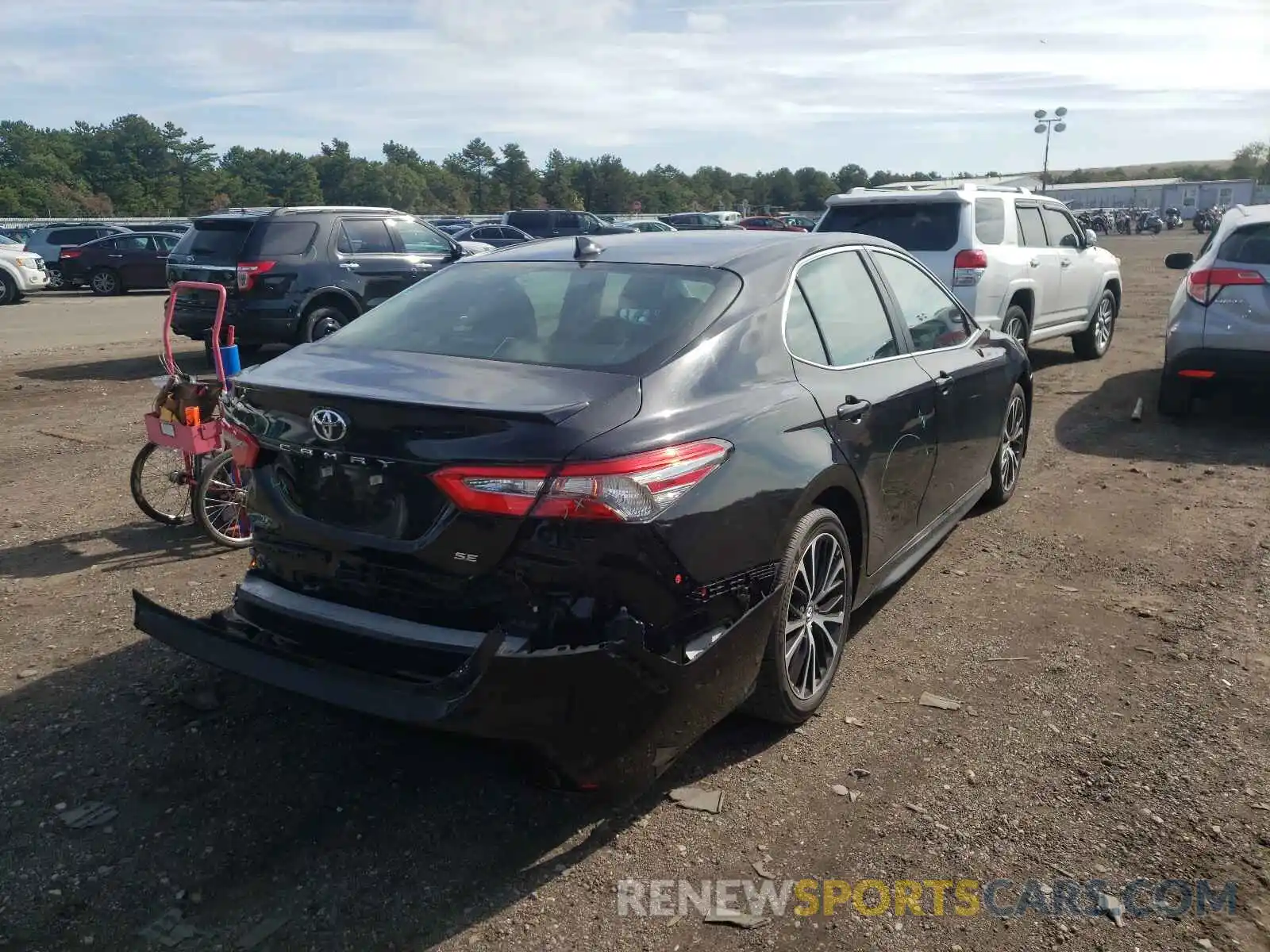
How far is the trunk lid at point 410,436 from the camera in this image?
9.43ft

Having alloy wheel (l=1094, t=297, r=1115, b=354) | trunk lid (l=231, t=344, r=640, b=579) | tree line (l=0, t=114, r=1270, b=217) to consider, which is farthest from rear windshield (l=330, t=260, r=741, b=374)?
tree line (l=0, t=114, r=1270, b=217)

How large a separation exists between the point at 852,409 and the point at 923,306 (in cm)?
143

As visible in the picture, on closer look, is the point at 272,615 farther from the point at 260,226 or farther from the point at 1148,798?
the point at 260,226

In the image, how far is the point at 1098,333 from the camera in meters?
12.5

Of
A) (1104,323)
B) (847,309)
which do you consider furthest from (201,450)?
(1104,323)

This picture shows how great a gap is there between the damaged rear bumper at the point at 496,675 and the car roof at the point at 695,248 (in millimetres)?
1431

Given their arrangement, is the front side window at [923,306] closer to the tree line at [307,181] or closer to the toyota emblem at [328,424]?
the toyota emblem at [328,424]

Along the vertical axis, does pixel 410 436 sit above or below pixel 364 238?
below

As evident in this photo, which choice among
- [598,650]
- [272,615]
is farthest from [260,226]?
[598,650]

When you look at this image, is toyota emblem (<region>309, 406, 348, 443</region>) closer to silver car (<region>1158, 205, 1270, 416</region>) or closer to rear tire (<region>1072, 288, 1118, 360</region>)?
silver car (<region>1158, 205, 1270, 416</region>)

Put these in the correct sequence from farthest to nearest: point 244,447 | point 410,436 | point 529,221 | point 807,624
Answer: point 529,221, point 807,624, point 244,447, point 410,436

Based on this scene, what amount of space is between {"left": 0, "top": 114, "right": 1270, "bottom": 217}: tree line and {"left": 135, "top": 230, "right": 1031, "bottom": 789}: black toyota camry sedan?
47.4 meters

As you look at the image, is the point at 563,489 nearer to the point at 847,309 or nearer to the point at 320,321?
the point at 847,309

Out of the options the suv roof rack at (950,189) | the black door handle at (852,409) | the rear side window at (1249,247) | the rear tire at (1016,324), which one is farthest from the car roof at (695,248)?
the rear tire at (1016,324)
